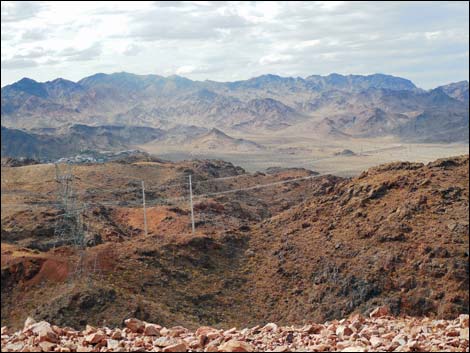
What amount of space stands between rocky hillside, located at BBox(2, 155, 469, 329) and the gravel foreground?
557cm

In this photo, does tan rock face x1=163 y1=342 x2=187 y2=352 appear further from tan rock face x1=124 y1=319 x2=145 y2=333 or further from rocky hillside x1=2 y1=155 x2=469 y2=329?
rocky hillside x1=2 y1=155 x2=469 y2=329

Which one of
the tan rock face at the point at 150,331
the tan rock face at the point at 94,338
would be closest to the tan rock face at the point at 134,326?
the tan rock face at the point at 150,331

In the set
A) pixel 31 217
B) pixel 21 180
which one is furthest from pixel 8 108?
pixel 31 217

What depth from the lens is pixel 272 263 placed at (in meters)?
30.1

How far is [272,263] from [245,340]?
1732cm

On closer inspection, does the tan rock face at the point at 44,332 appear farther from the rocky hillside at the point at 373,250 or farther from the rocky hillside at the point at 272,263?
the rocky hillside at the point at 373,250

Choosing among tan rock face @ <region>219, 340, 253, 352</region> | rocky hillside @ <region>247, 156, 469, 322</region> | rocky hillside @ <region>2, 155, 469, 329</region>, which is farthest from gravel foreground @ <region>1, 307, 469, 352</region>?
rocky hillside @ <region>247, 156, 469, 322</region>

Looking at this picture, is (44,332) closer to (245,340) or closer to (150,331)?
(150,331)

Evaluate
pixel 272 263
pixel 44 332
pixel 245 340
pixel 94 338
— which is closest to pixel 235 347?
pixel 245 340

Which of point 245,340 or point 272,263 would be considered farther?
point 272,263

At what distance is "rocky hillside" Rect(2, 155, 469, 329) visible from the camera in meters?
21.6

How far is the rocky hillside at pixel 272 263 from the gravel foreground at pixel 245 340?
557 centimetres

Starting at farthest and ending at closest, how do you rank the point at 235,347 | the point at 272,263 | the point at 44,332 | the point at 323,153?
the point at 323,153, the point at 272,263, the point at 44,332, the point at 235,347

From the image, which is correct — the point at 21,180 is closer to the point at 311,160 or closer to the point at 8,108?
the point at 311,160
